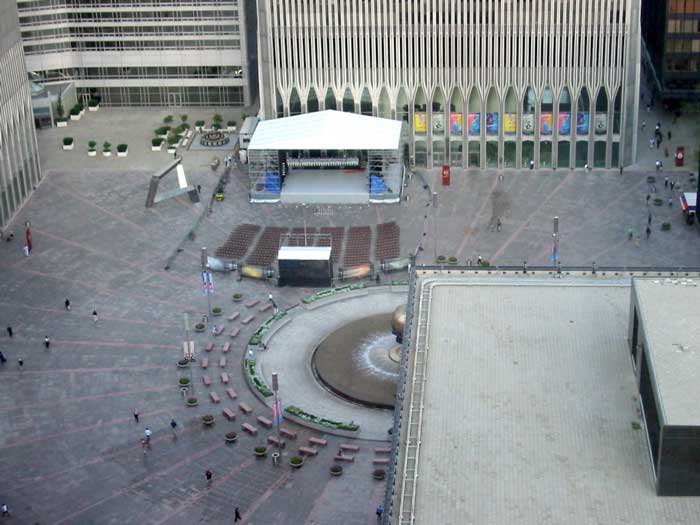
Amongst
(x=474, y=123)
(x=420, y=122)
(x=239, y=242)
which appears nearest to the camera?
(x=239, y=242)

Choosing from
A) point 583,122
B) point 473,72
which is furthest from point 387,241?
point 583,122

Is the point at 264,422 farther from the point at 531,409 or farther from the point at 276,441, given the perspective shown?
the point at 531,409

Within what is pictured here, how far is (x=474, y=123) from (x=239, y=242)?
39705 mm

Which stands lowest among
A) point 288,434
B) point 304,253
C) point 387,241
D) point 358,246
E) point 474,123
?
point 288,434

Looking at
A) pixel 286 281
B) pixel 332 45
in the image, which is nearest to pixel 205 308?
pixel 286 281

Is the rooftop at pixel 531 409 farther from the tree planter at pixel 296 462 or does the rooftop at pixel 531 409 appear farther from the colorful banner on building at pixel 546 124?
the colorful banner on building at pixel 546 124

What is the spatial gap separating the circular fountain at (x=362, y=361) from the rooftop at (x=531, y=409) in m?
16.9

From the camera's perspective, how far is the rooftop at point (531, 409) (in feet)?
271

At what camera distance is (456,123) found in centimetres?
18275

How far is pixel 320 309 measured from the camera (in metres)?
144

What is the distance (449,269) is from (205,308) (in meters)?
38.0

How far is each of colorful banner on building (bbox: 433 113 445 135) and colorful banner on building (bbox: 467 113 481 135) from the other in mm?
3502

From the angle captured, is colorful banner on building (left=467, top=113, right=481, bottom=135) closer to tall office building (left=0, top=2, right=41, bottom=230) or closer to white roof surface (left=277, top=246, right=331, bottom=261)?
white roof surface (left=277, top=246, right=331, bottom=261)

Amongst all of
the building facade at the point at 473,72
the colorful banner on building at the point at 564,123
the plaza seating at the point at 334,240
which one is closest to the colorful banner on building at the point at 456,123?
the building facade at the point at 473,72
